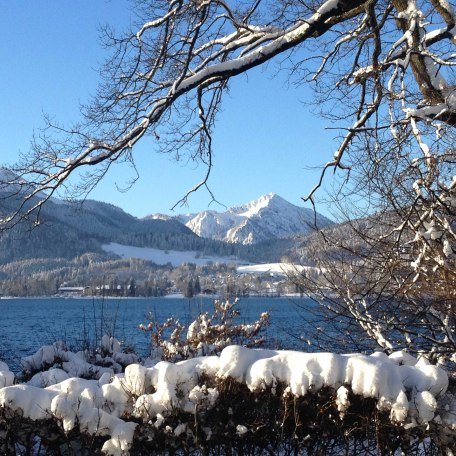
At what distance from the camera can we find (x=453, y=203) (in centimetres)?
448

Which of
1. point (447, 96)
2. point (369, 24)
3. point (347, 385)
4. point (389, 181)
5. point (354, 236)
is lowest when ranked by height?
point (347, 385)

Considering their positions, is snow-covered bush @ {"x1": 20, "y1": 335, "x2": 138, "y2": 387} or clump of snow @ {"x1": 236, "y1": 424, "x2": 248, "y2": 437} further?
snow-covered bush @ {"x1": 20, "y1": 335, "x2": 138, "y2": 387}

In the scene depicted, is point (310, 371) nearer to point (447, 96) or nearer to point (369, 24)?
point (447, 96)

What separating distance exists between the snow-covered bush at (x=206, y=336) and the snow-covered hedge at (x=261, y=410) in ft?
10.2

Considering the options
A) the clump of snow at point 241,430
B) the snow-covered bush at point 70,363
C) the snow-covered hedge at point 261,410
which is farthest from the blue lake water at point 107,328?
the clump of snow at point 241,430

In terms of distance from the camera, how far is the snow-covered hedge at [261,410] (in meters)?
3.36

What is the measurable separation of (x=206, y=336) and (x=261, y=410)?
466 cm

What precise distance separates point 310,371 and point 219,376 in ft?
1.76

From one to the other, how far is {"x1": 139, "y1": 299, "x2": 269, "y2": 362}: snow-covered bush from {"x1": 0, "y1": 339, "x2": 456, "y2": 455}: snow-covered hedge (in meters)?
3.10

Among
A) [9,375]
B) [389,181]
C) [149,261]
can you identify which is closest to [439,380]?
[389,181]

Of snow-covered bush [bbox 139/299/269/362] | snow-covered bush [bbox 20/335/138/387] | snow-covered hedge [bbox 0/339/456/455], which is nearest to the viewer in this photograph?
snow-covered hedge [bbox 0/339/456/455]

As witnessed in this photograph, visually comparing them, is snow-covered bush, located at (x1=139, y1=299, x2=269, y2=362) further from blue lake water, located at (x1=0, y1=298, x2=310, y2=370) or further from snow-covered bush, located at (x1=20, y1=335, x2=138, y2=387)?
snow-covered bush, located at (x1=20, y1=335, x2=138, y2=387)

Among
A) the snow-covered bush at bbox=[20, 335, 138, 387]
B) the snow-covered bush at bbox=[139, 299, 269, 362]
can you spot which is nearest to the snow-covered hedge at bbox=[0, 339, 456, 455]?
the snow-covered bush at bbox=[20, 335, 138, 387]

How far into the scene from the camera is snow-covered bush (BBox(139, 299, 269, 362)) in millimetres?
7230
